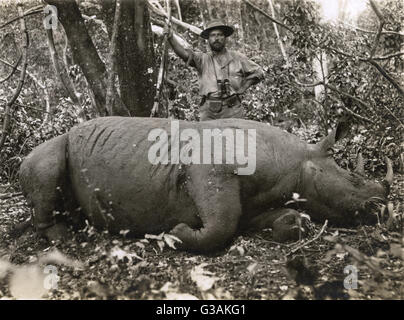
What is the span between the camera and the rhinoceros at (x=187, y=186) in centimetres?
436

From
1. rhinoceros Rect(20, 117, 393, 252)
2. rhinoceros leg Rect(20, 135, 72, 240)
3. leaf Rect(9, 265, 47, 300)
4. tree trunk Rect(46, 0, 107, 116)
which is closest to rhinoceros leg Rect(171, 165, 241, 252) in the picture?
rhinoceros Rect(20, 117, 393, 252)

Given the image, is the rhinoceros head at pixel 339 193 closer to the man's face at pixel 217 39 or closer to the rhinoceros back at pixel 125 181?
the rhinoceros back at pixel 125 181

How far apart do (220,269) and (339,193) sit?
1.53m

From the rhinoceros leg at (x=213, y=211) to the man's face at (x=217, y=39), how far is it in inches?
102

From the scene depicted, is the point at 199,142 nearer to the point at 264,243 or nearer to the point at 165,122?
the point at 165,122

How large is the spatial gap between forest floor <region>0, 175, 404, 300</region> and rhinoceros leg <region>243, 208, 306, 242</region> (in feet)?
0.34

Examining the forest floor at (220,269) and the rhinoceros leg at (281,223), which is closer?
the forest floor at (220,269)

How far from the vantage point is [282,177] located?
4.57 meters

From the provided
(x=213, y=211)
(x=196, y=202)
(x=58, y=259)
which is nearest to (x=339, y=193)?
(x=213, y=211)

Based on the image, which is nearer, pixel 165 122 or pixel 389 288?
pixel 389 288

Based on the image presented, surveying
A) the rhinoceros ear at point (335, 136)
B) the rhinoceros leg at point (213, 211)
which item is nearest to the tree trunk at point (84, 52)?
the rhinoceros leg at point (213, 211)

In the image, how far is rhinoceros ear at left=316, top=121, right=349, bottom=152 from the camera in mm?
4652

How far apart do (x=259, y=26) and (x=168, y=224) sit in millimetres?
13192
